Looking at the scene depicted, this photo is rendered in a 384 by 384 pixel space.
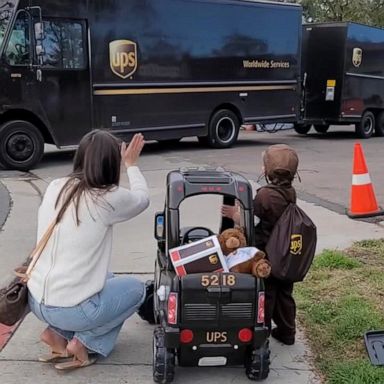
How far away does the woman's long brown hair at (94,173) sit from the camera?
10.7 ft

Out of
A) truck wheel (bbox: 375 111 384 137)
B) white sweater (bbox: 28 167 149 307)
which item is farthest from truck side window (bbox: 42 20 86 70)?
truck wheel (bbox: 375 111 384 137)

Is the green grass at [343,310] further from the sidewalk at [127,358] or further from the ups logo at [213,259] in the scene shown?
the ups logo at [213,259]

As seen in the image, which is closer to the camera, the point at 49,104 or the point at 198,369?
the point at 198,369

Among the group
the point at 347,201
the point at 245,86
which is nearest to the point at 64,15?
the point at 245,86

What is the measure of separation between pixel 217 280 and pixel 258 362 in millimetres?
536

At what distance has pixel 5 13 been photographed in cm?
1077

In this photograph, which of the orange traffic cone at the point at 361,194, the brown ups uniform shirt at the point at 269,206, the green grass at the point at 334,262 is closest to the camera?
the brown ups uniform shirt at the point at 269,206

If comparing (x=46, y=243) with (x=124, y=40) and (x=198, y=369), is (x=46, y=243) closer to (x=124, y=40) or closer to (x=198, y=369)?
(x=198, y=369)

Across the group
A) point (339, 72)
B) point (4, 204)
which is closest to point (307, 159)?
point (339, 72)

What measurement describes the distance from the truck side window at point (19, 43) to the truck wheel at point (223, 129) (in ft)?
15.7

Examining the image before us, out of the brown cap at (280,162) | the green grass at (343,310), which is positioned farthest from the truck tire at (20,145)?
the brown cap at (280,162)

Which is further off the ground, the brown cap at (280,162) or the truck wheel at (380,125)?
the brown cap at (280,162)

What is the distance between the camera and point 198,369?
346 cm

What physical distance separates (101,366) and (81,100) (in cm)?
863
